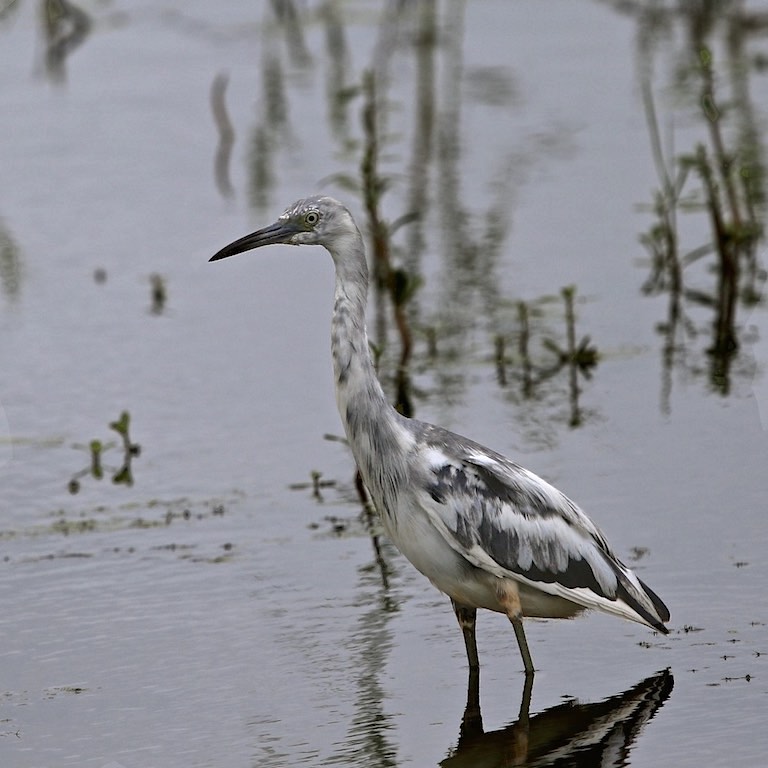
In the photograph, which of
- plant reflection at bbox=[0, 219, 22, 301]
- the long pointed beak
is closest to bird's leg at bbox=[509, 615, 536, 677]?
the long pointed beak

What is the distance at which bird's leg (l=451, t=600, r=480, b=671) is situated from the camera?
6.56 metres

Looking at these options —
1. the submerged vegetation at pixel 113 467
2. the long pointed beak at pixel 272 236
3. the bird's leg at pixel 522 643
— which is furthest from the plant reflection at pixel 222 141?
the bird's leg at pixel 522 643

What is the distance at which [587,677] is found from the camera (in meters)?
6.57

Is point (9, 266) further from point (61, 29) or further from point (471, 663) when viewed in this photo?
point (471, 663)

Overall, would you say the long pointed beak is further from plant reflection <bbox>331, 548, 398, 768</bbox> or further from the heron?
plant reflection <bbox>331, 548, 398, 768</bbox>

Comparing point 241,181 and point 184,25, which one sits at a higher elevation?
point 184,25

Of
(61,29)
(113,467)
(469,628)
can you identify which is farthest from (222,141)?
(469,628)

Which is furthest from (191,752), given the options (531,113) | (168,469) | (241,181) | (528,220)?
(531,113)

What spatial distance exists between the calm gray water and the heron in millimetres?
350

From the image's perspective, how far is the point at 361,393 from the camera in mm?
6562

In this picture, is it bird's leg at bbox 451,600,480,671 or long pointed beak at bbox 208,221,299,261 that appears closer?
bird's leg at bbox 451,600,480,671

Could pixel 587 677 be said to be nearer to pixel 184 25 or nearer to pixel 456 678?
pixel 456 678

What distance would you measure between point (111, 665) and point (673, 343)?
492 cm

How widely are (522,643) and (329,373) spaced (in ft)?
13.6
